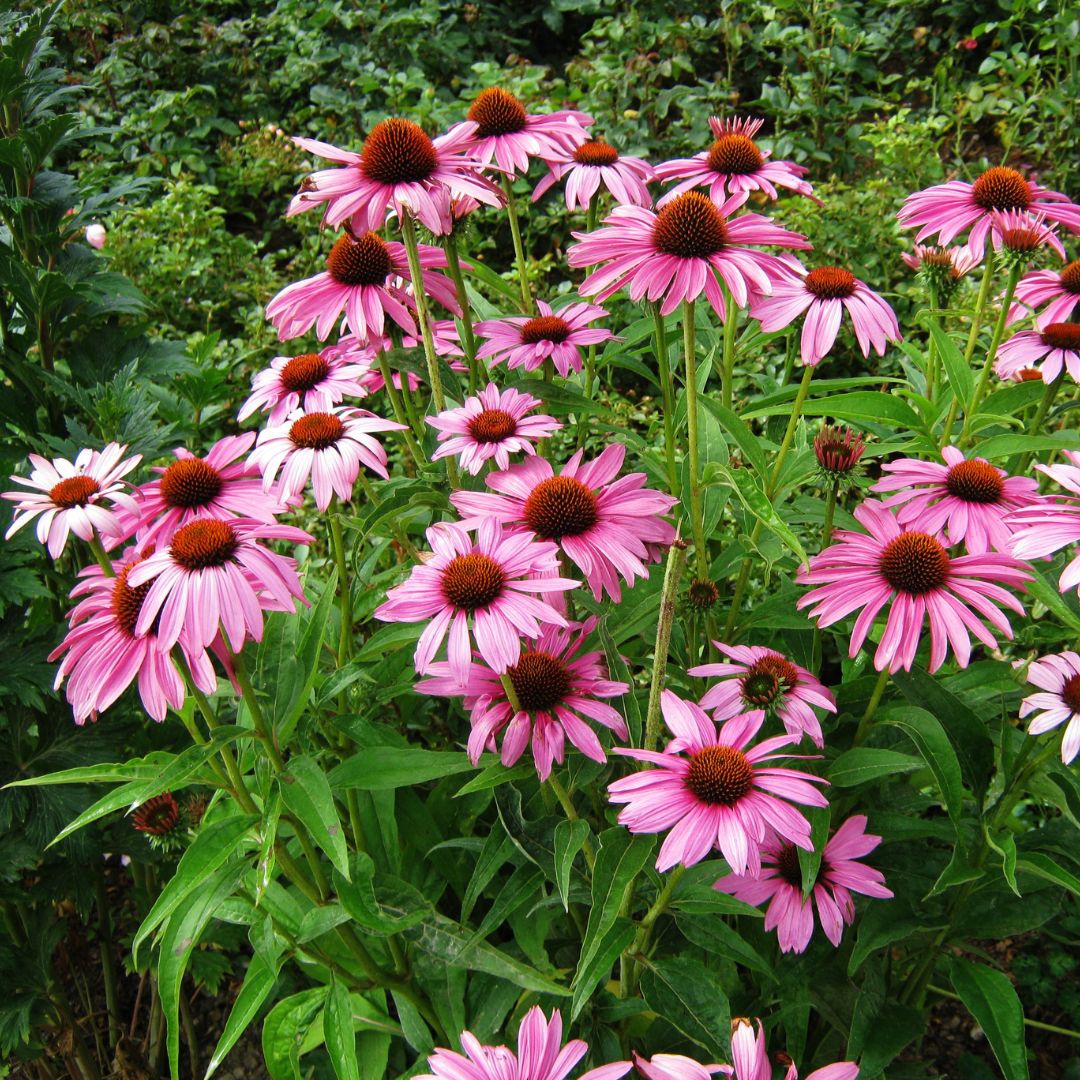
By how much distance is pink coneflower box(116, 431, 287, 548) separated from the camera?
45.1 inches

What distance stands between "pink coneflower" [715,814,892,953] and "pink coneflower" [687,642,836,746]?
158 mm

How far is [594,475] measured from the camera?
1234 millimetres

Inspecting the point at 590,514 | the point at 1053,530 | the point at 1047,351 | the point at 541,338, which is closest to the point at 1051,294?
the point at 1047,351

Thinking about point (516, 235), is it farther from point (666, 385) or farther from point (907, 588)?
point (907, 588)

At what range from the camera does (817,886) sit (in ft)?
4.31

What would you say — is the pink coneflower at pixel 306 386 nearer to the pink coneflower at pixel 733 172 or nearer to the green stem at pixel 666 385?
the green stem at pixel 666 385

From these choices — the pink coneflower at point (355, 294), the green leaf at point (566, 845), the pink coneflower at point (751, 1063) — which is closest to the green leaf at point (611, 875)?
the green leaf at point (566, 845)

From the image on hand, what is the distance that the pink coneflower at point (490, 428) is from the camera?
1272 mm

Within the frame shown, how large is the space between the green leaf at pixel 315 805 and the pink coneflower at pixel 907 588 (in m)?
0.58

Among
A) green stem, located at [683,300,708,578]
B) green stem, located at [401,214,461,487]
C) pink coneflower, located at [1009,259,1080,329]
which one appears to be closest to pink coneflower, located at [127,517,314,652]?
green stem, located at [401,214,461,487]

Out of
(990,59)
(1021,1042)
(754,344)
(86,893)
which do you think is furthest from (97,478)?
(990,59)

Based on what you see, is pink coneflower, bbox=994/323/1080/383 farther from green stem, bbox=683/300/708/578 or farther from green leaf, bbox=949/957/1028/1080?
green leaf, bbox=949/957/1028/1080

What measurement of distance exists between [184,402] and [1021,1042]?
1.95 metres

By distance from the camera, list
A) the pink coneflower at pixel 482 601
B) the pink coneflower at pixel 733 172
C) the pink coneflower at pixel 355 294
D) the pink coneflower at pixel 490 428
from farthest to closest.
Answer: the pink coneflower at pixel 733 172 < the pink coneflower at pixel 355 294 < the pink coneflower at pixel 490 428 < the pink coneflower at pixel 482 601
